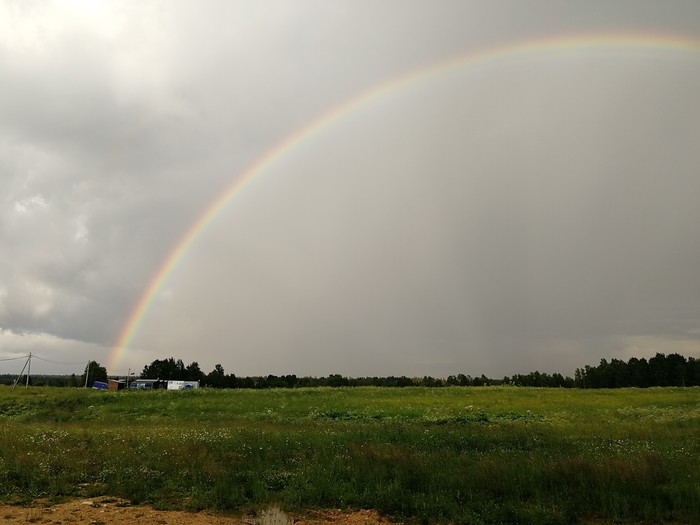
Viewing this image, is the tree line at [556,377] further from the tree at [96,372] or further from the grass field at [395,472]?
the grass field at [395,472]

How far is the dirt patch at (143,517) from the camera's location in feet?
32.7

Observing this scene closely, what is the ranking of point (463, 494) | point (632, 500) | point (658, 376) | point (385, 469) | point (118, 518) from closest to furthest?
point (118, 518), point (632, 500), point (463, 494), point (385, 469), point (658, 376)

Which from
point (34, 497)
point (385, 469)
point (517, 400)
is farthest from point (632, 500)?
point (517, 400)

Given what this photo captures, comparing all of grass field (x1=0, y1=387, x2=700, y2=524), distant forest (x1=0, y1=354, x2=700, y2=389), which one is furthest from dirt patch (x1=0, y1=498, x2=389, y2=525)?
distant forest (x1=0, y1=354, x2=700, y2=389)

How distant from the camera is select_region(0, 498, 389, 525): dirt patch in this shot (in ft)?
32.7

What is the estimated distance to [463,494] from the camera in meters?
11.7

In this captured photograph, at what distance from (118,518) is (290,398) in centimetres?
3936

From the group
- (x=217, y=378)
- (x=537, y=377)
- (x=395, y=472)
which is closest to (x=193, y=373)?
(x=217, y=378)

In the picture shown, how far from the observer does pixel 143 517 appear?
33.7 ft

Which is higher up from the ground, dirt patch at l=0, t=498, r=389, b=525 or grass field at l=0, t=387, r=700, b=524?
grass field at l=0, t=387, r=700, b=524

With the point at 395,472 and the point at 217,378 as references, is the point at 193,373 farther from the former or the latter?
the point at 395,472

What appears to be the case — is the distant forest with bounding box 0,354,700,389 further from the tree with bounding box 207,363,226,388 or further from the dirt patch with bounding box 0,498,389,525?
the dirt patch with bounding box 0,498,389,525

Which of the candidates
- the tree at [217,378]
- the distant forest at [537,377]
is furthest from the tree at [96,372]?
the tree at [217,378]

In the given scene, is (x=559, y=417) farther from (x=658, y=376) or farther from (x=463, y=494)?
(x=658, y=376)
